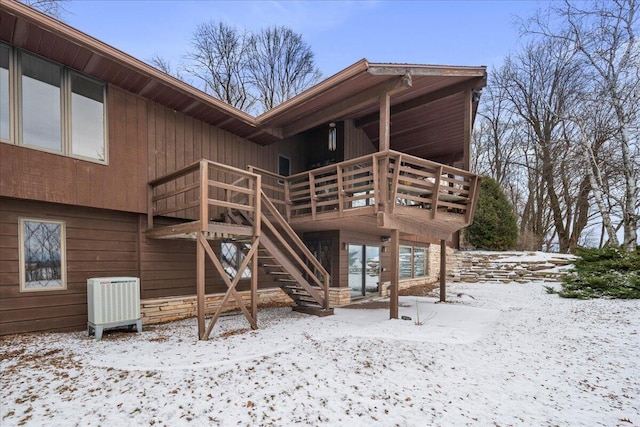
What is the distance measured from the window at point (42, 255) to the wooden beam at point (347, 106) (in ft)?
17.8

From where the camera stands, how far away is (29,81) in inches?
206

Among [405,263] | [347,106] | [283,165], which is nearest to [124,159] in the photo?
[283,165]

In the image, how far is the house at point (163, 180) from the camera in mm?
5125

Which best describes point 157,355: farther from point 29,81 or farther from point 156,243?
point 29,81

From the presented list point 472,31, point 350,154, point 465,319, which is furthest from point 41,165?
point 472,31

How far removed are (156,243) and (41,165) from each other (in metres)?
2.37

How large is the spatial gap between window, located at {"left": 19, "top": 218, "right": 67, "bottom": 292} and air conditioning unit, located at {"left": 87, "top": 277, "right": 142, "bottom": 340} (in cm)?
69

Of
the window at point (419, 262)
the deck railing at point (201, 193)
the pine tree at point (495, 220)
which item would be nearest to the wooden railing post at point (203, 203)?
the deck railing at point (201, 193)

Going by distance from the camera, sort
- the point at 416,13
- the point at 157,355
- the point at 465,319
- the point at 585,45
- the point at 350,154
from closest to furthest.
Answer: the point at 157,355, the point at 465,319, the point at 350,154, the point at 585,45, the point at 416,13

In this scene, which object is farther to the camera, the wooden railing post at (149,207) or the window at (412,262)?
the window at (412,262)

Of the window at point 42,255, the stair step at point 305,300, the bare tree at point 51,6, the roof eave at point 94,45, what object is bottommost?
the stair step at point 305,300

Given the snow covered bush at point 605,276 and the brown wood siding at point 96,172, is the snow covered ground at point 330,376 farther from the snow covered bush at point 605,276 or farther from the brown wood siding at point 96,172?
the snow covered bush at point 605,276

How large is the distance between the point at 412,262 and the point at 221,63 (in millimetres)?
15461

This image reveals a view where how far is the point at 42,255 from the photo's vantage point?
5422 millimetres
